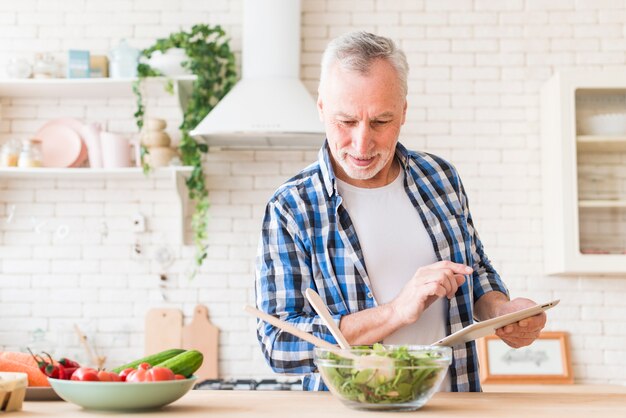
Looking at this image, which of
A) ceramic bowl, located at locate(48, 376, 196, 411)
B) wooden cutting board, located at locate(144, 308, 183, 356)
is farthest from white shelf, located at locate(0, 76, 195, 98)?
ceramic bowl, located at locate(48, 376, 196, 411)

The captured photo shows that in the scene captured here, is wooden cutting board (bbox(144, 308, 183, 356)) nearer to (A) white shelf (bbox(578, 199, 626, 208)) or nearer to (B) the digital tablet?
→ (A) white shelf (bbox(578, 199, 626, 208))

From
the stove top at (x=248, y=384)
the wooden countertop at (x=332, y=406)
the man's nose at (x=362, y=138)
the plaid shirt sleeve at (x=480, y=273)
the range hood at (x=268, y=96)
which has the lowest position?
the stove top at (x=248, y=384)

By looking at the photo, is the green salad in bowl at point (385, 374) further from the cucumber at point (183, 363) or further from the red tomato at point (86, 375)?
the red tomato at point (86, 375)

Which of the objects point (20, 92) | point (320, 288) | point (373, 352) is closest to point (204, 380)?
point (20, 92)

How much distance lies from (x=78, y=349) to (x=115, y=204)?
718 mm

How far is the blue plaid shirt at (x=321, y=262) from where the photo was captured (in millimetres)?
1924

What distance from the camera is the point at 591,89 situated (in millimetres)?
3900

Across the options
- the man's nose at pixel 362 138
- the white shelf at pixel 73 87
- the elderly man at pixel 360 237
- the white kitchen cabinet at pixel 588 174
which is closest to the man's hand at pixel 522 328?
the elderly man at pixel 360 237

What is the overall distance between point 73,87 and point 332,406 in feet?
9.47

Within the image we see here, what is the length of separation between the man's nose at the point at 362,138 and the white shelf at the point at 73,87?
208 centimetres

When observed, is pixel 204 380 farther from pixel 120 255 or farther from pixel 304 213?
pixel 304 213

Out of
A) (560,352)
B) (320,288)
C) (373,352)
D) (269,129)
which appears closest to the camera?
(373,352)

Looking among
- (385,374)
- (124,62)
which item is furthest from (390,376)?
(124,62)

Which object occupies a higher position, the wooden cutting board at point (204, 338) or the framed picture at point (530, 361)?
the wooden cutting board at point (204, 338)
